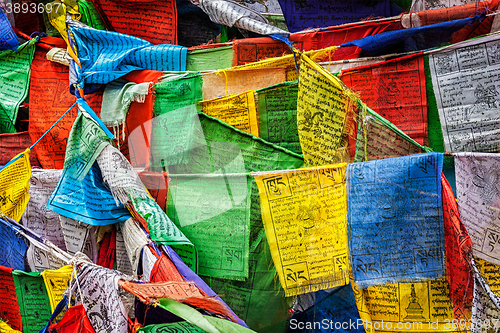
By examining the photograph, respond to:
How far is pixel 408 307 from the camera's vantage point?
1.26 metres

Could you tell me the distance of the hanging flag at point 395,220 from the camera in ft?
3.89

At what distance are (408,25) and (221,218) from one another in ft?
3.22

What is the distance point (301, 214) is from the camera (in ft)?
4.33

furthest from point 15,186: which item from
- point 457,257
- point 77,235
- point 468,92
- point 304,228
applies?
point 468,92

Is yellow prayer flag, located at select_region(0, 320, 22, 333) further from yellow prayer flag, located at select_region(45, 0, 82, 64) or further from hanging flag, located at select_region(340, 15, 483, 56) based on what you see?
hanging flag, located at select_region(340, 15, 483, 56)

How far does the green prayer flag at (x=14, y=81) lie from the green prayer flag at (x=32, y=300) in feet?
2.75

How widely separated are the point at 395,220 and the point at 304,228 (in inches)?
10.7

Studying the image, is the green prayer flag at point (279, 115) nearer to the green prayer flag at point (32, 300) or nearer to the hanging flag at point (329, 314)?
the hanging flag at point (329, 314)

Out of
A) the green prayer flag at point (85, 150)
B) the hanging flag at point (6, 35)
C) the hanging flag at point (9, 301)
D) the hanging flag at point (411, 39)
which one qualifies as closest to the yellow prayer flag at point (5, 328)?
the hanging flag at point (9, 301)

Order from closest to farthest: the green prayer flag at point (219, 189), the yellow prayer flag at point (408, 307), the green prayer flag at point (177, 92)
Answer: the yellow prayer flag at point (408, 307) < the green prayer flag at point (219, 189) < the green prayer flag at point (177, 92)

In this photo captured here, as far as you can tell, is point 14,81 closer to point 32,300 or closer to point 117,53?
point 117,53

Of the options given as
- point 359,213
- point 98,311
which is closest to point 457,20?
point 359,213

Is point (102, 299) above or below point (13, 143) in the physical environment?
below

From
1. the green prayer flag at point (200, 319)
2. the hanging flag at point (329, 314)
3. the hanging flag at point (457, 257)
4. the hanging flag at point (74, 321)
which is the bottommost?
the hanging flag at point (329, 314)
